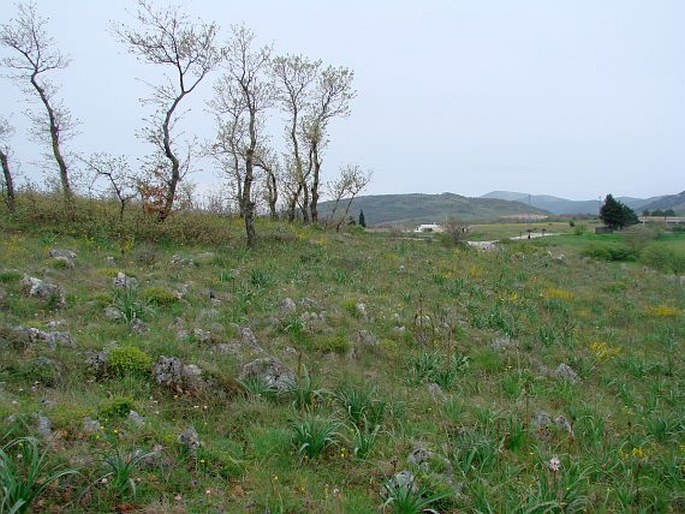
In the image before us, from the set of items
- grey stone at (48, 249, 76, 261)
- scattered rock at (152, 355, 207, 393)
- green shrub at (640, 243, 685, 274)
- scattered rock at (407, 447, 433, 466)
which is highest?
grey stone at (48, 249, 76, 261)

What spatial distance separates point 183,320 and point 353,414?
3260mm

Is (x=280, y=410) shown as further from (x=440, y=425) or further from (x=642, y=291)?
(x=642, y=291)

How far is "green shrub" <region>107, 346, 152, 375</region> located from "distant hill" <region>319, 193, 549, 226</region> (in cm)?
7991

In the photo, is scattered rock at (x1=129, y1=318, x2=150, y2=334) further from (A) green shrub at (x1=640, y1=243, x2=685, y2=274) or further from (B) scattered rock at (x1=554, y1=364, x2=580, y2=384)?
(A) green shrub at (x1=640, y1=243, x2=685, y2=274)

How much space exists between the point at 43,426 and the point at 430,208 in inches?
4123

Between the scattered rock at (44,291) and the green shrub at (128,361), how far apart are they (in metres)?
2.44

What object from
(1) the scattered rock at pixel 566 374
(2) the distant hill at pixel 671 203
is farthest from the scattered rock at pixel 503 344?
(2) the distant hill at pixel 671 203

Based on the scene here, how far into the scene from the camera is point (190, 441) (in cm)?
385

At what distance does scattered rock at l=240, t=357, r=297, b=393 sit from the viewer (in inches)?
205

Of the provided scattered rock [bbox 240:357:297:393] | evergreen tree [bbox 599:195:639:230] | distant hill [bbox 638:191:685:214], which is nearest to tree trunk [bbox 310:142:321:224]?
scattered rock [bbox 240:357:297:393]

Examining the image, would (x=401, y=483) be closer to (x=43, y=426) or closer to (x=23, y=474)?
(x=23, y=474)

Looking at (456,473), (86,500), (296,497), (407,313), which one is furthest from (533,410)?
(86,500)

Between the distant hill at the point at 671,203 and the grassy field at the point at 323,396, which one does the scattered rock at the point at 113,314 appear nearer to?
the grassy field at the point at 323,396

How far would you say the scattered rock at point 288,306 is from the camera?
26.5ft
